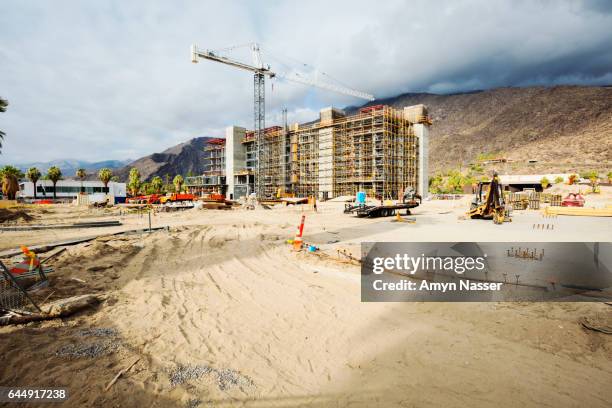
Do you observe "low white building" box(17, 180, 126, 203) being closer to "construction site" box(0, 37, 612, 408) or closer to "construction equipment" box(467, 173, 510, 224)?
"construction site" box(0, 37, 612, 408)

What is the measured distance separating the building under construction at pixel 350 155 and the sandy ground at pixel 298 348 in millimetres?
42926

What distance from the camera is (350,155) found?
57.3 metres

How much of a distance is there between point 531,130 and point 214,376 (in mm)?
158683

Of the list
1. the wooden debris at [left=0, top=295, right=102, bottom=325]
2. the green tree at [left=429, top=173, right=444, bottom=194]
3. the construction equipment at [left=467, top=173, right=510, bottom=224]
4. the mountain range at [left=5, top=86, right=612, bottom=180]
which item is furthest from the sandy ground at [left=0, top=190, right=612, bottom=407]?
the mountain range at [left=5, top=86, right=612, bottom=180]

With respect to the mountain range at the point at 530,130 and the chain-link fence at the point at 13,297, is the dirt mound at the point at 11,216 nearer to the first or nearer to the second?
the chain-link fence at the point at 13,297

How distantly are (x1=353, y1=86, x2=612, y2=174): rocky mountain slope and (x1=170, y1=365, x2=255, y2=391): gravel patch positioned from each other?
105762 millimetres

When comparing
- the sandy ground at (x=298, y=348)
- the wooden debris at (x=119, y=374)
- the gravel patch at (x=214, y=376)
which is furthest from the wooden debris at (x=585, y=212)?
the wooden debris at (x=119, y=374)

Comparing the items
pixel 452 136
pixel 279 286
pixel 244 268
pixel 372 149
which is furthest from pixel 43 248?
pixel 452 136

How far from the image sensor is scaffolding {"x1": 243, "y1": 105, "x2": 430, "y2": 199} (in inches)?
2085

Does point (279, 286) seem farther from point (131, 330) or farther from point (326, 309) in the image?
point (131, 330)

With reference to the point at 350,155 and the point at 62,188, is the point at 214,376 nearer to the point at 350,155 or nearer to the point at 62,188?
the point at 350,155

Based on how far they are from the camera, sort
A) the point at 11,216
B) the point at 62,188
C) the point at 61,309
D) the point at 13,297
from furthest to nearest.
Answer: the point at 62,188 → the point at 11,216 → the point at 13,297 → the point at 61,309

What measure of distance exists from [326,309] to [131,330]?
3.62m

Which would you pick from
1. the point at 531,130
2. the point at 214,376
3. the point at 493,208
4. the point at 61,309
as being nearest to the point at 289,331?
the point at 214,376
